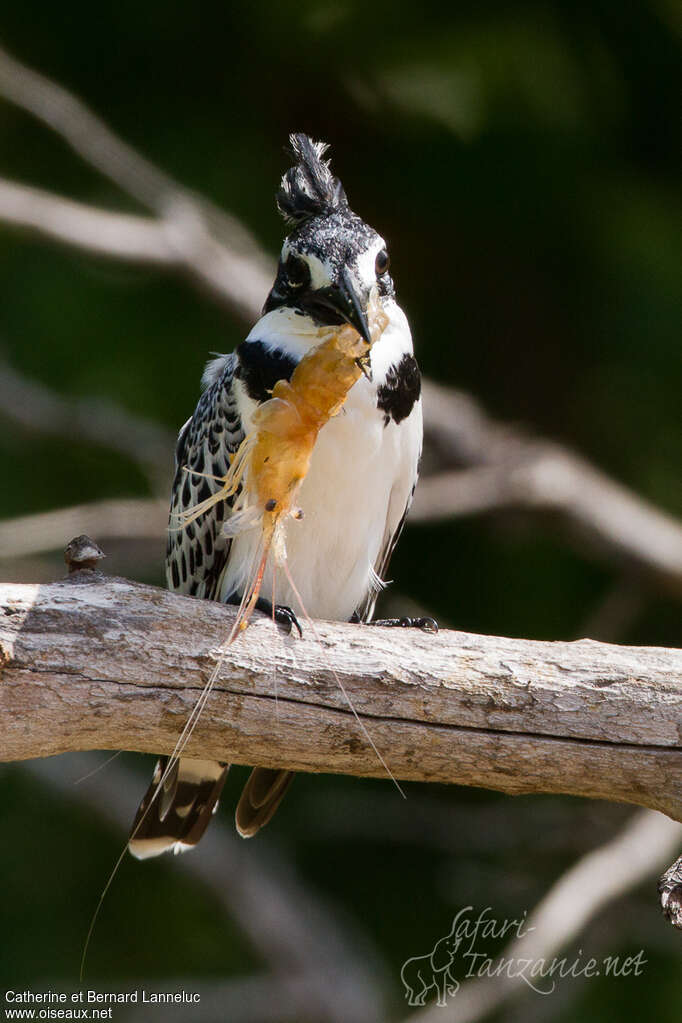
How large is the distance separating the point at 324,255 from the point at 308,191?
0.44 metres

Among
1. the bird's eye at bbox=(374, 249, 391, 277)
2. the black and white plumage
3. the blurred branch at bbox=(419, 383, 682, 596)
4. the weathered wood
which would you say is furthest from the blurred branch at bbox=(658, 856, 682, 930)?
the blurred branch at bbox=(419, 383, 682, 596)

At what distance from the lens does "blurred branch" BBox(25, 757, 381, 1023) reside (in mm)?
4965

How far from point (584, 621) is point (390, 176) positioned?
1957 mm

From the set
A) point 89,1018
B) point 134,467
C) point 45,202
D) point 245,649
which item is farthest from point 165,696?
point 134,467

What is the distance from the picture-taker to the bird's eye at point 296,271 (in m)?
2.94

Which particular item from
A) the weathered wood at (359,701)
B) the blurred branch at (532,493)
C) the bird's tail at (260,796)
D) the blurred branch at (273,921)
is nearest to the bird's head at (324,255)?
the weathered wood at (359,701)

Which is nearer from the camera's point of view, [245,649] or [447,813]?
[245,649]

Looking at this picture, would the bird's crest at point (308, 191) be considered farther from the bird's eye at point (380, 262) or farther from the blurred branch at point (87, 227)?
the blurred branch at point (87, 227)

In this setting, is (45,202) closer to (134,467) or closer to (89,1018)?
(134,467)

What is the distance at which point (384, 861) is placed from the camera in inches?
214

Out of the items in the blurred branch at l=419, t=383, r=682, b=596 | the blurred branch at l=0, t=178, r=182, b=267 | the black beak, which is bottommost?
the black beak

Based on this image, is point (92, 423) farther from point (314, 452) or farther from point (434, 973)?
point (434, 973)

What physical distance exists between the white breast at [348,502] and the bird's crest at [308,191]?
1.11 feet

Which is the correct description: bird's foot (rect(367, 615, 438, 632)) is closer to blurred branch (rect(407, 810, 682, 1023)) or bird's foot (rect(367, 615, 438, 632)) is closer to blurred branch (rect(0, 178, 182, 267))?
blurred branch (rect(407, 810, 682, 1023))
